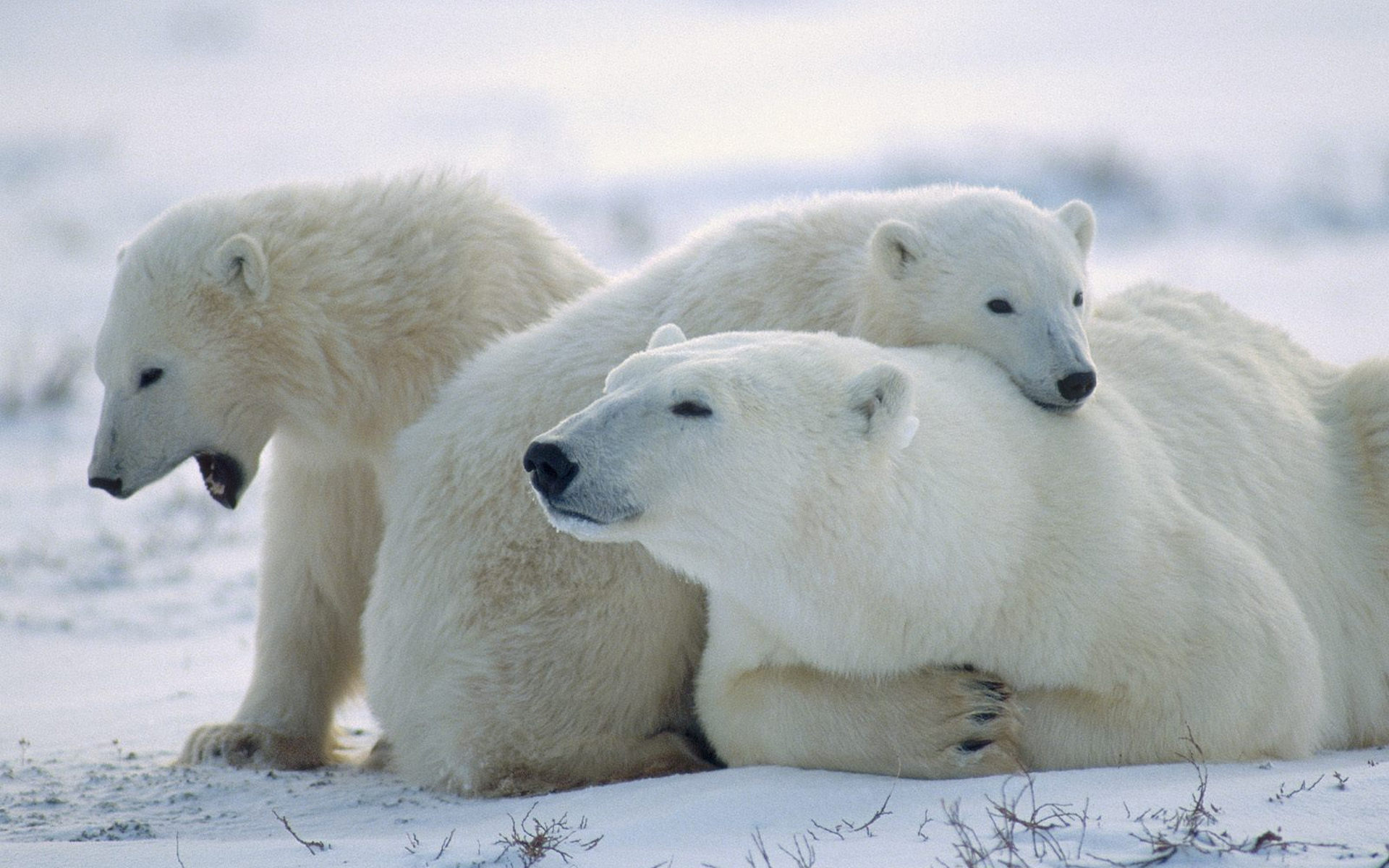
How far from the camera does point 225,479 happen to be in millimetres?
5016

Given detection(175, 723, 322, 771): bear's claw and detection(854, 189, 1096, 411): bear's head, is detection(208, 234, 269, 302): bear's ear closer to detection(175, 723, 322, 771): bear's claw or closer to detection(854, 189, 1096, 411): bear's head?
detection(175, 723, 322, 771): bear's claw

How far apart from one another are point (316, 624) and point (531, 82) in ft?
69.3

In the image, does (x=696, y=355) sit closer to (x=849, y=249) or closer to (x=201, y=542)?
(x=849, y=249)

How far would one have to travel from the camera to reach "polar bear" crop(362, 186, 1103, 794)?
13.6 ft

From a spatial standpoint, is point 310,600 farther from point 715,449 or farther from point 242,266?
point 715,449

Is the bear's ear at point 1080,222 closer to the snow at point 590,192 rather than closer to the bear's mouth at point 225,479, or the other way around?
the snow at point 590,192

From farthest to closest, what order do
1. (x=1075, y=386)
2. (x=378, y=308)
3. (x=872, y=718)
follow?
(x=378, y=308)
(x=1075, y=386)
(x=872, y=718)

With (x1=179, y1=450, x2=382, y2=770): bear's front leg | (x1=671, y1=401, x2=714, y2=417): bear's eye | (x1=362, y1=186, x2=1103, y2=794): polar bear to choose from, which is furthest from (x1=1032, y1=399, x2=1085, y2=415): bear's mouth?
(x1=179, y1=450, x2=382, y2=770): bear's front leg

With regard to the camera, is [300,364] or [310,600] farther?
[310,600]

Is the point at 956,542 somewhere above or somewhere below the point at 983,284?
below

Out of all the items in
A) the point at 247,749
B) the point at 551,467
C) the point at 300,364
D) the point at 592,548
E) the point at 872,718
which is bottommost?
the point at 247,749

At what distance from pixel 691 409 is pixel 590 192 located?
15.0m

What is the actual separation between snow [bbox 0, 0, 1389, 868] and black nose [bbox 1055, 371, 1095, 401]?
92 centimetres

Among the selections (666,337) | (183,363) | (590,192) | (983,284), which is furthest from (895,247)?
(590,192)
